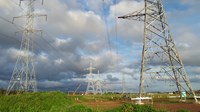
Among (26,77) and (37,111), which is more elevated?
(26,77)

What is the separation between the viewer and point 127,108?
20.3 m

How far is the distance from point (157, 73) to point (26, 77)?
2631 centimetres

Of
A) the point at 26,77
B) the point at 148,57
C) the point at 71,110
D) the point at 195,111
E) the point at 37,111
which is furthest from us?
the point at 26,77

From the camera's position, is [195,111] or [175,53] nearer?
[195,111]

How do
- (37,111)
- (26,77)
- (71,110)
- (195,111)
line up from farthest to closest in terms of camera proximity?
(26,77) < (195,111) < (71,110) < (37,111)

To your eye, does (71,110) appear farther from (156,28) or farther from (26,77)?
(26,77)

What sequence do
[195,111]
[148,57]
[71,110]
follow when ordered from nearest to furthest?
[71,110], [195,111], [148,57]

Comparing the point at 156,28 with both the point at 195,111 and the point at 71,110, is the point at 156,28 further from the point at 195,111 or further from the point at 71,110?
the point at 71,110

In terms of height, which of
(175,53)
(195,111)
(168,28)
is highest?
(168,28)

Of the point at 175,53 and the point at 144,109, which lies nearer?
the point at 144,109

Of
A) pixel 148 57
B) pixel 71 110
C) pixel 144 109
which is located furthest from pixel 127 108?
pixel 148 57

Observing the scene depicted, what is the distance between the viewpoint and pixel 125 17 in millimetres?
36344

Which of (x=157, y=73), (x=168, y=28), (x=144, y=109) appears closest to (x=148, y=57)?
(x=157, y=73)

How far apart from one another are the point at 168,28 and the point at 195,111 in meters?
13.9
